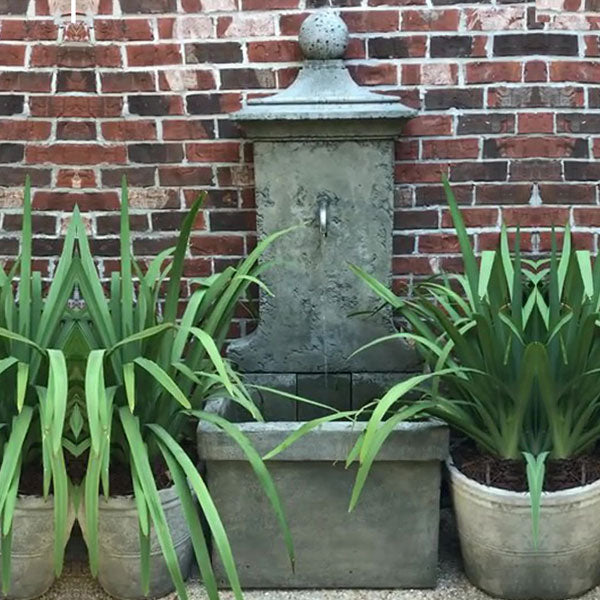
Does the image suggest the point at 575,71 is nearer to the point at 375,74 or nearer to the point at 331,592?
the point at 375,74

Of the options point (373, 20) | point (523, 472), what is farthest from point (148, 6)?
point (523, 472)

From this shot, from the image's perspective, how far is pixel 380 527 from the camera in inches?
106

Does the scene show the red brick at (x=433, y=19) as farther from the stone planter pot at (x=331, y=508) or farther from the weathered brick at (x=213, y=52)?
the stone planter pot at (x=331, y=508)

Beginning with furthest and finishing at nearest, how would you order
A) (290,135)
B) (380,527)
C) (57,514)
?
(290,135)
(380,527)
(57,514)

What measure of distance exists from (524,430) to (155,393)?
39.4 inches

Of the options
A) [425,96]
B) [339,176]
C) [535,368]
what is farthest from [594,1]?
[535,368]

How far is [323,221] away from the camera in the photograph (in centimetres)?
298

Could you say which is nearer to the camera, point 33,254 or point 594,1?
point 594,1

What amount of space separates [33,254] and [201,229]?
590 mm

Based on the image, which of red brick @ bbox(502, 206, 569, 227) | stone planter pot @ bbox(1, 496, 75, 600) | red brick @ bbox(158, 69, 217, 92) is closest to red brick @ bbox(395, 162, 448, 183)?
red brick @ bbox(502, 206, 569, 227)

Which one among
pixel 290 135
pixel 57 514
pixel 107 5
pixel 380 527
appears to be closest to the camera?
pixel 57 514

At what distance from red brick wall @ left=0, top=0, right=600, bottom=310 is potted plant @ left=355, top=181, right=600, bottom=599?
22.9 inches

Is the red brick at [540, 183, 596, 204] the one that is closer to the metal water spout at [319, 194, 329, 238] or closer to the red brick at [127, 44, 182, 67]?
the metal water spout at [319, 194, 329, 238]

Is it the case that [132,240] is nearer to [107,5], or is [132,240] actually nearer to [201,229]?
[201,229]
